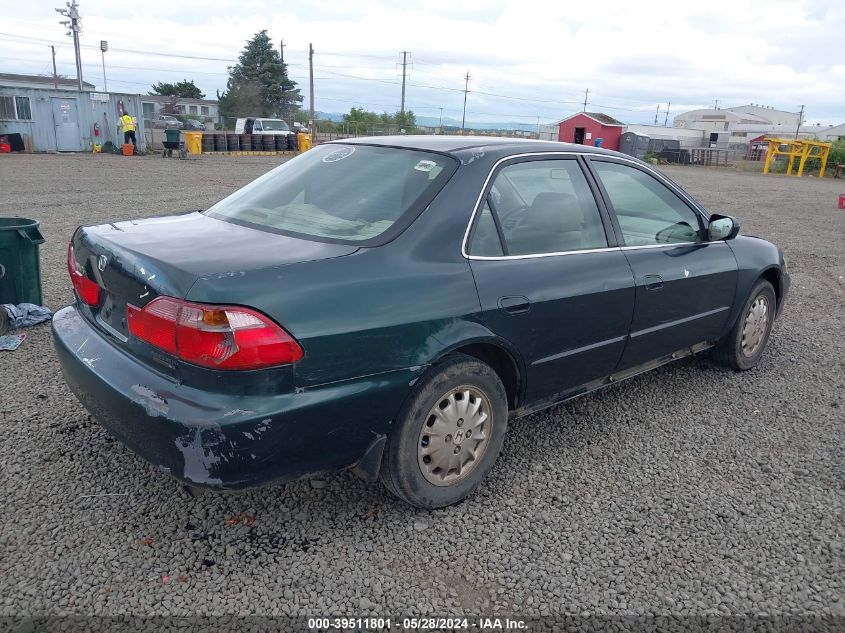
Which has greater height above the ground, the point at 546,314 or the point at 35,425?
the point at 546,314

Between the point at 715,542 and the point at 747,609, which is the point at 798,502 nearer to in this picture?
the point at 715,542

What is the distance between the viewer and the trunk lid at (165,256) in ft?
7.96

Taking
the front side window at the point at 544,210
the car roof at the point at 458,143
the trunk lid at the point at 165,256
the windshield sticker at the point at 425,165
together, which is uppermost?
the car roof at the point at 458,143

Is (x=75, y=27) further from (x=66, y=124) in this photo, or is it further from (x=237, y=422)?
(x=237, y=422)

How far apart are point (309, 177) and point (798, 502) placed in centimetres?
292

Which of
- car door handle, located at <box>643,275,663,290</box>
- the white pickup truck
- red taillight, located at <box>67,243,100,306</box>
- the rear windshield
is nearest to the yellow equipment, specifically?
the white pickup truck

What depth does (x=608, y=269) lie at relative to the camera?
351cm

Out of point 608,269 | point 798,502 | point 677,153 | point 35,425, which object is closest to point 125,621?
point 35,425

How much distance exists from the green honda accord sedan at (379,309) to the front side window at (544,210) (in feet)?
0.04

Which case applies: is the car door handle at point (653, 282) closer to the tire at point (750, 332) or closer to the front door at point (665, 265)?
the front door at point (665, 265)

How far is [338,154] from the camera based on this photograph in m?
3.59

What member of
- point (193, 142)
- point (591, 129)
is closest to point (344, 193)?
point (193, 142)

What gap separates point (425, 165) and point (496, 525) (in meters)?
1.70

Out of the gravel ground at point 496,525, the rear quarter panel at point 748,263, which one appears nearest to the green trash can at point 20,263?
the gravel ground at point 496,525
